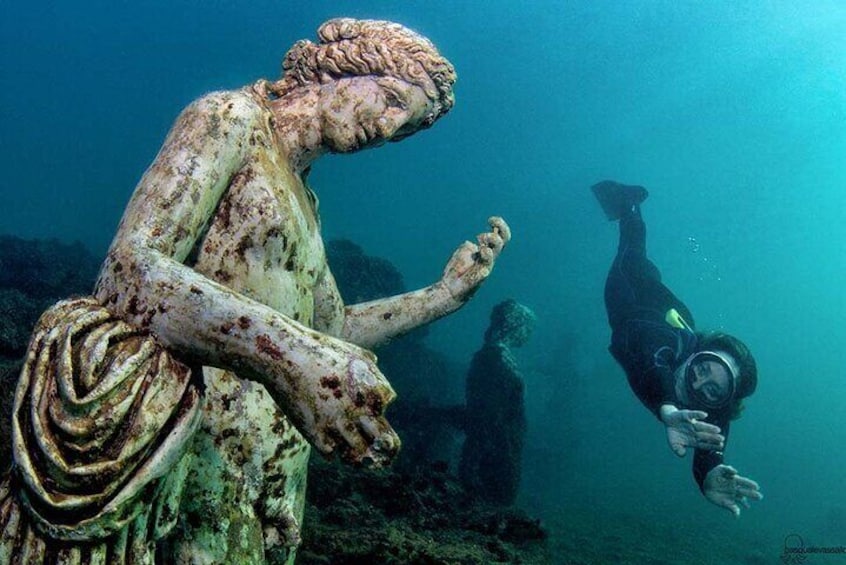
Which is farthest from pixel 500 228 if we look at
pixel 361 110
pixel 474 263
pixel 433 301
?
pixel 361 110

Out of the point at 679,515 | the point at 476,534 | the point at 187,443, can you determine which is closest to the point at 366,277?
the point at 476,534

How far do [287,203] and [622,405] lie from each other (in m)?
63.2

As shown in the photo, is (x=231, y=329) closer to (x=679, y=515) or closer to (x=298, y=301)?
(x=298, y=301)

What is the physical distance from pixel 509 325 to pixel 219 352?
12342 millimetres

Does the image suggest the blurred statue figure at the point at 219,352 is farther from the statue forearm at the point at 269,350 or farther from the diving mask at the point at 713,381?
the diving mask at the point at 713,381

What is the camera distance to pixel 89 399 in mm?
1083

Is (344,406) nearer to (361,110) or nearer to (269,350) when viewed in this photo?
(269,350)

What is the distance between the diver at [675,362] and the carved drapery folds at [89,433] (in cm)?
486

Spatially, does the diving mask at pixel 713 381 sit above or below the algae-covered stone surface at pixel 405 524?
above

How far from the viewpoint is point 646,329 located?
923cm

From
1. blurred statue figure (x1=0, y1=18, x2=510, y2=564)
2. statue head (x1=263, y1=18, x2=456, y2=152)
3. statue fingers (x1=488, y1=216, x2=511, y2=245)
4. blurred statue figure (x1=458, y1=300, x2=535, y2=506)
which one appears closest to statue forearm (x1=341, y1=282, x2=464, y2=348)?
blurred statue figure (x1=0, y1=18, x2=510, y2=564)

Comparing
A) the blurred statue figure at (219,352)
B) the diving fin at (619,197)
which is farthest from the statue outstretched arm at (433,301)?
the diving fin at (619,197)

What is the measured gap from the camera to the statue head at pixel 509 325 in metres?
13.1

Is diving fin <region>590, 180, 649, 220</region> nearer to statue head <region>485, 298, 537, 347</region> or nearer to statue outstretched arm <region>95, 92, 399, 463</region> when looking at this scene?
statue head <region>485, 298, 537, 347</region>
